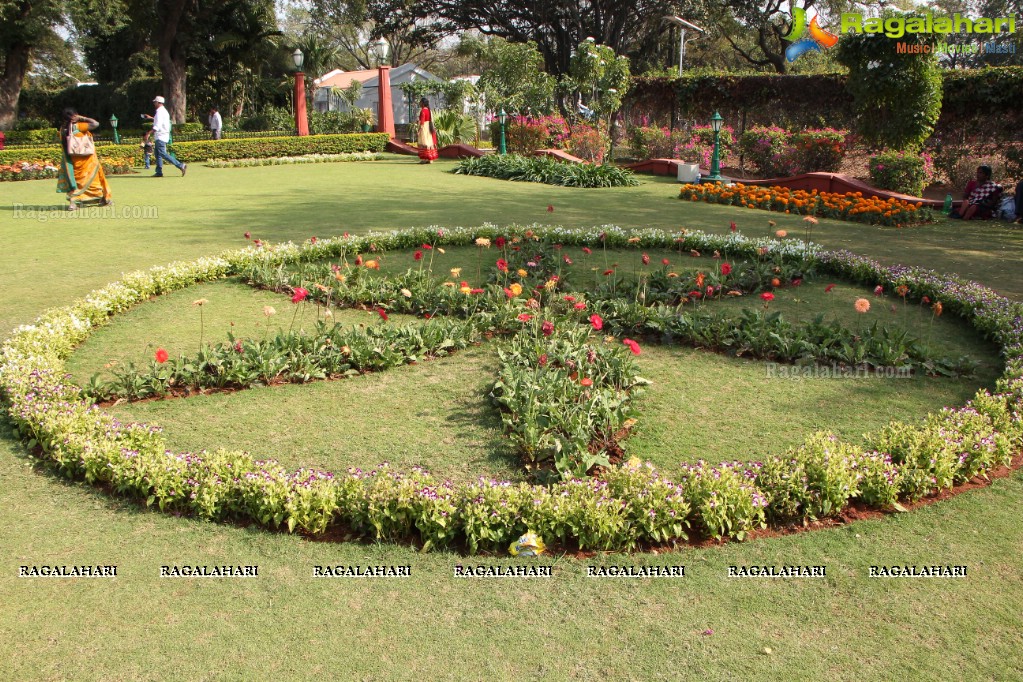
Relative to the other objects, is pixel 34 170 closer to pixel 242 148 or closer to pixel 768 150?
pixel 242 148

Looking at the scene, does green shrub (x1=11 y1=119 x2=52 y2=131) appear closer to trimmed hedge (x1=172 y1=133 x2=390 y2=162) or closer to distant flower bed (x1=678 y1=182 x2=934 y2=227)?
trimmed hedge (x1=172 y1=133 x2=390 y2=162)

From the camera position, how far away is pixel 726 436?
4262 mm

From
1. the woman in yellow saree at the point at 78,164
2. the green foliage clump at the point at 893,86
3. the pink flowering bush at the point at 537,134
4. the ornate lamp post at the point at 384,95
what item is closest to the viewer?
the woman in yellow saree at the point at 78,164

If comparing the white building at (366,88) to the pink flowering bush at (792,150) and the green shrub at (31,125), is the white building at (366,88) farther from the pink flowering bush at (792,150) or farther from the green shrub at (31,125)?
the pink flowering bush at (792,150)

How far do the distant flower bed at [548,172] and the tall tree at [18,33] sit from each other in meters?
17.9

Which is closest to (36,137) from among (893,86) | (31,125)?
(31,125)

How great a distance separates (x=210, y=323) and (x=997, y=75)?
14913 mm

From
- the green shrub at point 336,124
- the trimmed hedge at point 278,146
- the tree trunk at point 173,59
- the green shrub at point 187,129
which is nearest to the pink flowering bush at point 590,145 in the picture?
the trimmed hedge at point 278,146

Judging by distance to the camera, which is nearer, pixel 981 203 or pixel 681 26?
pixel 981 203

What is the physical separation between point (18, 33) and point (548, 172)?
21839mm

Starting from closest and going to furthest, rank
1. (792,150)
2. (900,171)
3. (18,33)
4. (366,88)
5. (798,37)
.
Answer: (900,171)
(792,150)
(18,33)
(798,37)
(366,88)

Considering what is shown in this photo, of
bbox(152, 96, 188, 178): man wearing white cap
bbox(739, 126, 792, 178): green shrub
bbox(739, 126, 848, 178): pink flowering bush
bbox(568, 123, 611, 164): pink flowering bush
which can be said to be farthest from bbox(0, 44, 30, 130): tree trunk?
bbox(739, 126, 848, 178): pink flowering bush

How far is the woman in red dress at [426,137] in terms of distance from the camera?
21.1 meters

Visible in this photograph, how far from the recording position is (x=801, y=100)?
1895cm
